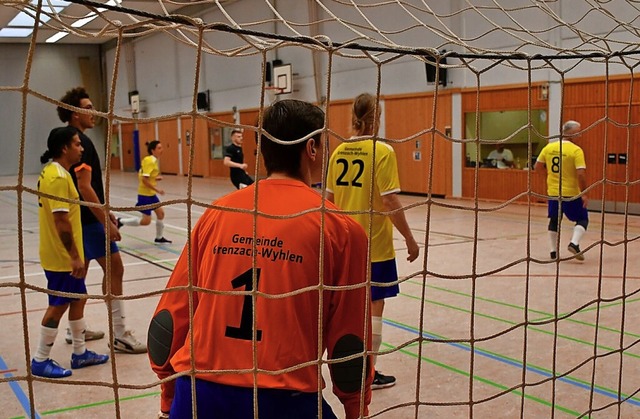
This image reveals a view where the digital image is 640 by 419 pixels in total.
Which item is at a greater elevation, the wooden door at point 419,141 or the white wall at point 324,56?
the white wall at point 324,56

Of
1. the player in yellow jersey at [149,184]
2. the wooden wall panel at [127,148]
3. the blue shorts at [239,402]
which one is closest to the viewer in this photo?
the blue shorts at [239,402]

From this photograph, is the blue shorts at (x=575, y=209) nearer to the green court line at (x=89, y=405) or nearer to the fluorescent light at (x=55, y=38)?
the green court line at (x=89, y=405)

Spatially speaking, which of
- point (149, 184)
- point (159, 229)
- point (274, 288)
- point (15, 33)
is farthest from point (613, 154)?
point (15, 33)

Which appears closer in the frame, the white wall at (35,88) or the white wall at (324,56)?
the white wall at (324,56)

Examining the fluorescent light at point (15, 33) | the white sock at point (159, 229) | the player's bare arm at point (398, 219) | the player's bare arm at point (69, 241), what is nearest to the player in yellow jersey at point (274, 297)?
the player's bare arm at point (398, 219)

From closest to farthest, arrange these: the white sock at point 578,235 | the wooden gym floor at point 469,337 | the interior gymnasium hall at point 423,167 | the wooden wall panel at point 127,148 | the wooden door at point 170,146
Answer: the interior gymnasium hall at point 423,167, the wooden gym floor at point 469,337, the white sock at point 578,235, the wooden door at point 170,146, the wooden wall panel at point 127,148

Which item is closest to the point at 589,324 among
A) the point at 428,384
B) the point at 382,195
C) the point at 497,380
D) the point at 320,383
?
the point at 497,380

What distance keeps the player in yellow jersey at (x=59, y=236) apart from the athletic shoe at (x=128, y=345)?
0.54 m

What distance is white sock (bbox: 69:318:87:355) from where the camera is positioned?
458 cm

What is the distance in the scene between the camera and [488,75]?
1480 centimetres

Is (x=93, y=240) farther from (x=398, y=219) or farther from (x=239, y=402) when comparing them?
(x=239, y=402)

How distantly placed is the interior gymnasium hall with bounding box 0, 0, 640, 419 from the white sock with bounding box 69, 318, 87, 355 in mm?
149

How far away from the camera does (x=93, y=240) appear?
473cm

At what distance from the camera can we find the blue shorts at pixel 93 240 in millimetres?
4711
